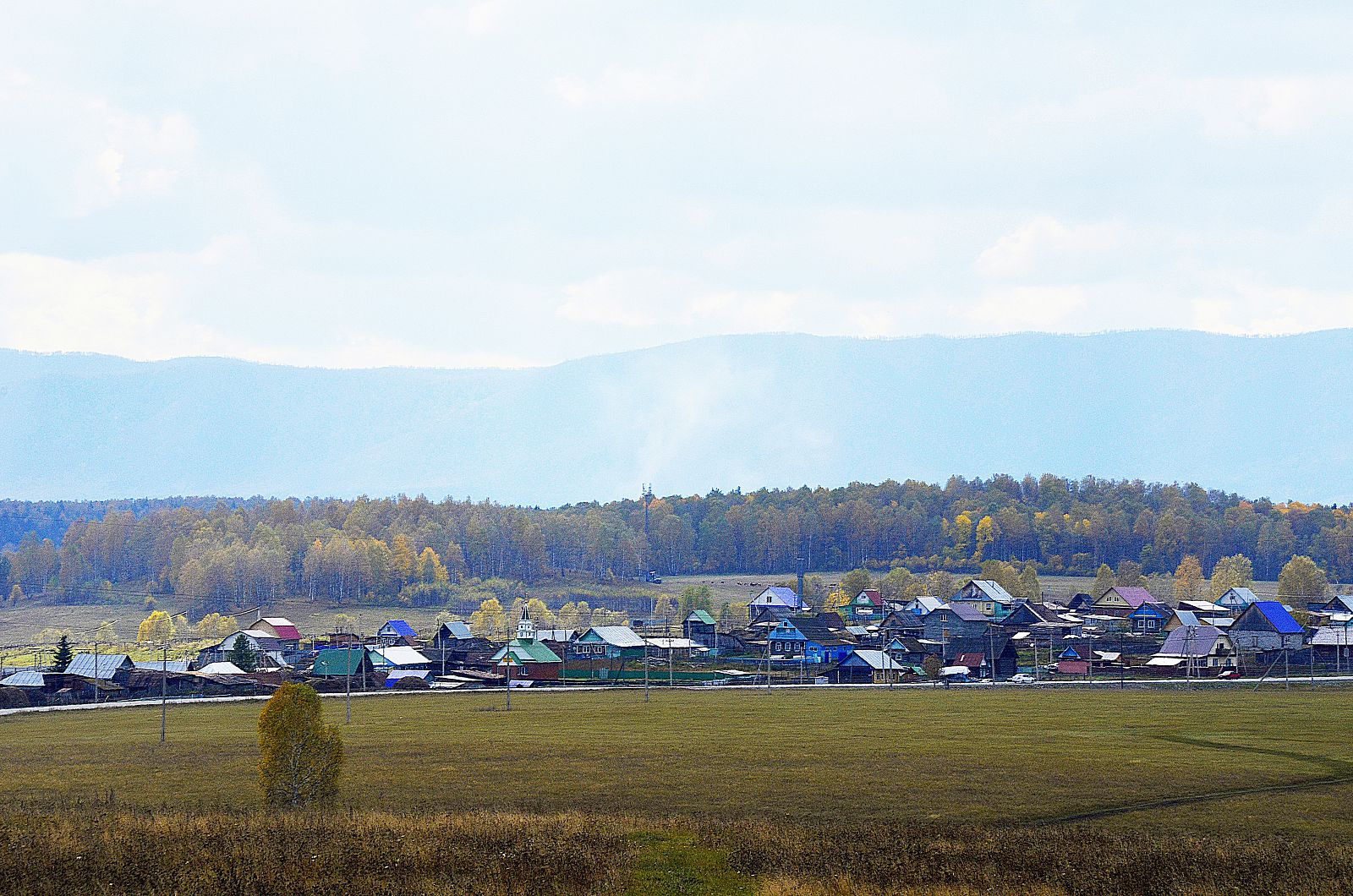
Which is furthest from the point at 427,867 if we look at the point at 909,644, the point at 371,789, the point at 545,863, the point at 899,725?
the point at 909,644

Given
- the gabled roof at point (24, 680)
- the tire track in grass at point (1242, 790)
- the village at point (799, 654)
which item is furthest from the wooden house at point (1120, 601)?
the gabled roof at point (24, 680)

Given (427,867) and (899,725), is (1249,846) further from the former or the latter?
(899,725)

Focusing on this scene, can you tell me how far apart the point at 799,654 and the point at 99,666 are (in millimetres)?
56606

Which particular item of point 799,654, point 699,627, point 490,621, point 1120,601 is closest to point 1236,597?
point 1120,601

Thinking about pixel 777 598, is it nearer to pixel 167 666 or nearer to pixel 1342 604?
pixel 1342 604

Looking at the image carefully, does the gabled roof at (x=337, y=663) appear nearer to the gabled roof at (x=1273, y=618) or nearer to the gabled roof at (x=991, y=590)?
the gabled roof at (x=991, y=590)

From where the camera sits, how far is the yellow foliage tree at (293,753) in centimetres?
3109

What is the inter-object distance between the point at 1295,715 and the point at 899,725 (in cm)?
1743

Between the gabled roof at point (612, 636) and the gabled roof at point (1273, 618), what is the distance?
48381 millimetres

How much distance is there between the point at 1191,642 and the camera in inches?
3861

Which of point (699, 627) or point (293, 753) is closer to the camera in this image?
point (293, 753)

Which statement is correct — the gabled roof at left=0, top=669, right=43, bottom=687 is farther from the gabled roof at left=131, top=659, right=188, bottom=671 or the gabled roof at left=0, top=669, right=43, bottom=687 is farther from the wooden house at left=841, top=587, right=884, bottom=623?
the wooden house at left=841, top=587, right=884, bottom=623

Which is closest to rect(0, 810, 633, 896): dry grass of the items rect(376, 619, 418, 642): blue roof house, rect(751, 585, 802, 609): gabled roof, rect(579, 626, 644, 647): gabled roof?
rect(579, 626, 644, 647): gabled roof

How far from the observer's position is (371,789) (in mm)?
36344
